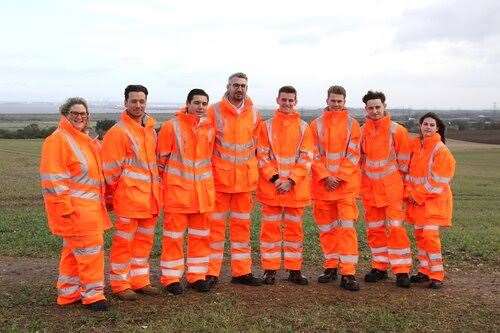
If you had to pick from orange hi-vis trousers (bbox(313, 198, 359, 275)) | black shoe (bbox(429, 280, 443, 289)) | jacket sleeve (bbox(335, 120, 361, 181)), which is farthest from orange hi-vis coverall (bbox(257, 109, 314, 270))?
black shoe (bbox(429, 280, 443, 289))

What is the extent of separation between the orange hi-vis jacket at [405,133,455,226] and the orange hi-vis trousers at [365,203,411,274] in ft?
1.00

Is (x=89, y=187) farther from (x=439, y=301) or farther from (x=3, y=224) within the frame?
(x=3, y=224)

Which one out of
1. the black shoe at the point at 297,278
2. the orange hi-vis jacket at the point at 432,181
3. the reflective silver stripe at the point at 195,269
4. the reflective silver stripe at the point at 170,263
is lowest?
the black shoe at the point at 297,278

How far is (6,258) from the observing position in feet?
29.9

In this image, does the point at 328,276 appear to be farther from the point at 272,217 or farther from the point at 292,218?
the point at 272,217

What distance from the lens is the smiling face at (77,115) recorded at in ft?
21.7

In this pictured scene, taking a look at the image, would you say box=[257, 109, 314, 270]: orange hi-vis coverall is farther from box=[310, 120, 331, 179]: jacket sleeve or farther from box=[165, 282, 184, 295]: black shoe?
box=[165, 282, 184, 295]: black shoe

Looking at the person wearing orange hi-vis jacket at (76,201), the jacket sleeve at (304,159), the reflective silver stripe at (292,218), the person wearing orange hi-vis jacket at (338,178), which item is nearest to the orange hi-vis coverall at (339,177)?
the person wearing orange hi-vis jacket at (338,178)

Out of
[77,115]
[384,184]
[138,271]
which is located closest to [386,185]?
[384,184]

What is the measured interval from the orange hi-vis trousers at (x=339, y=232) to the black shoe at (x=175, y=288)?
Result: 2.19 m

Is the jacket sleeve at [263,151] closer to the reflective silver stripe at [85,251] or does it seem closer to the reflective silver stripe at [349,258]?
the reflective silver stripe at [349,258]

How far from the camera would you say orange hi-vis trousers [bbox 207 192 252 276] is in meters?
7.62

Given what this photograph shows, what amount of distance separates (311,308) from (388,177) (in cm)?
228

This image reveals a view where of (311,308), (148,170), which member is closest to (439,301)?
(311,308)
